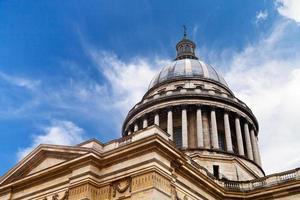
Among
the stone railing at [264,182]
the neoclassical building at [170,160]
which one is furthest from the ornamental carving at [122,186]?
the stone railing at [264,182]

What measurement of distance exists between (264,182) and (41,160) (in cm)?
1565

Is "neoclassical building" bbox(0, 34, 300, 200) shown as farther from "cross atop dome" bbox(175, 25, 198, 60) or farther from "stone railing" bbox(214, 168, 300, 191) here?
"cross atop dome" bbox(175, 25, 198, 60)

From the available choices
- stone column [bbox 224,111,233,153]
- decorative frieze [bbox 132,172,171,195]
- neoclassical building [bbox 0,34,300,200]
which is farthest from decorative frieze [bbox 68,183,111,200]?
stone column [bbox 224,111,233,153]

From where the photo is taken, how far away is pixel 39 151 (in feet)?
88.8

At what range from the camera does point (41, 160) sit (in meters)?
27.1

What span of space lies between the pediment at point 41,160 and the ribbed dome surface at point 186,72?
21.5 meters

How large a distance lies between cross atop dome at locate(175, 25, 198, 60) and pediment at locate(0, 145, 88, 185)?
1126 inches

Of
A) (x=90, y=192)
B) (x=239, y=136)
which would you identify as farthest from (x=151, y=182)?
(x=239, y=136)

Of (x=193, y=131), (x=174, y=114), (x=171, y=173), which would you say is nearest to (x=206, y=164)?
(x=193, y=131)

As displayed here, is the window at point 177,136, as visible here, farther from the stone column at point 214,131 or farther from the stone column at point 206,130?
the stone column at point 214,131

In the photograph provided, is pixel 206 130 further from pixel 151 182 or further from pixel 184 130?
pixel 151 182

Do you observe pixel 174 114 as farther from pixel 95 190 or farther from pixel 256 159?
pixel 95 190

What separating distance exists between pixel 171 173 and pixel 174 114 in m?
18.0

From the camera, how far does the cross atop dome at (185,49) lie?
52.2 metres
